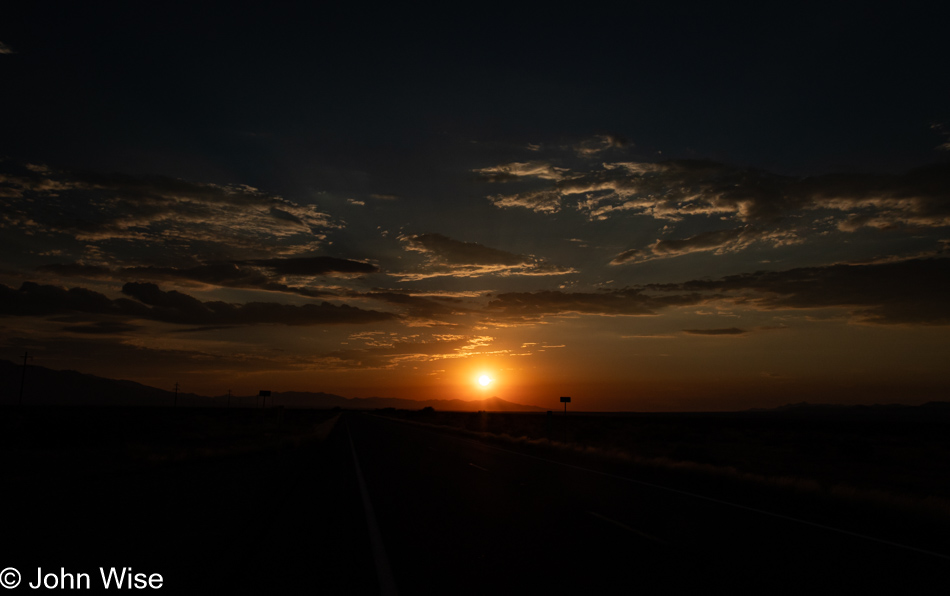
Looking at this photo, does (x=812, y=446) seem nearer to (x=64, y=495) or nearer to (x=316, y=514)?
(x=316, y=514)

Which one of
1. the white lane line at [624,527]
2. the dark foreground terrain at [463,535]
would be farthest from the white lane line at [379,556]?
the white lane line at [624,527]

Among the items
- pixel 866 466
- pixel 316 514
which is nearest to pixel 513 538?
pixel 316 514

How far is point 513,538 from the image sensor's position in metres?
8.70

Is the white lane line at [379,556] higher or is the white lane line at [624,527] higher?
the white lane line at [624,527]

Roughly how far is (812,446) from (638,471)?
112 feet

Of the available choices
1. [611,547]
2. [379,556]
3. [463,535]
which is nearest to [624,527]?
[611,547]

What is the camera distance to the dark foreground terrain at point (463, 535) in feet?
21.6

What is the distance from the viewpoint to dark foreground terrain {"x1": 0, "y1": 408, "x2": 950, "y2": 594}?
6.59 m

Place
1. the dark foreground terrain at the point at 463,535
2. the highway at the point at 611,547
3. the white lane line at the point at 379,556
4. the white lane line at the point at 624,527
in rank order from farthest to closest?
the white lane line at the point at 624,527, the dark foreground terrain at the point at 463,535, the highway at the point at 611,547, the white lane line at the point at 379,556

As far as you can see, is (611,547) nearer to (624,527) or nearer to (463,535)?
(624,527)

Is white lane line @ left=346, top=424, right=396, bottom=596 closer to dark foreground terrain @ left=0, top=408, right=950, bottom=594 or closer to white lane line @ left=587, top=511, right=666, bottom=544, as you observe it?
dark foreground terrain @ left=0, top=408, right=950, bottom=594

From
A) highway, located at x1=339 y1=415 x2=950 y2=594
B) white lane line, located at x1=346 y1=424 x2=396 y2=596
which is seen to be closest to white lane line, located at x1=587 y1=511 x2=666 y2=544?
highway, located at x1=339 y1=415 x2=950 y2=594

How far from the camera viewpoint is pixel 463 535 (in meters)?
8.93

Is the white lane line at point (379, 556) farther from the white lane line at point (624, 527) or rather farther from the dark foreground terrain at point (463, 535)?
the white lane line at point (624, 527)
